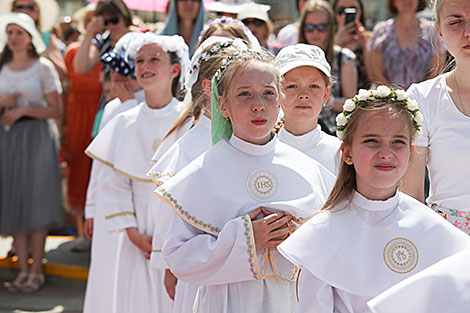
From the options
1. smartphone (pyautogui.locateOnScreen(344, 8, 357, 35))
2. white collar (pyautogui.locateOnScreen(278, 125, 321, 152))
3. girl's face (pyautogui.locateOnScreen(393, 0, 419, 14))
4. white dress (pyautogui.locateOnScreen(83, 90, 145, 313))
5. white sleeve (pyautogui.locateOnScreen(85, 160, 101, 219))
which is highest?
girl's face (pyautogui.locateOnScreen(393, 0, 419, 14))

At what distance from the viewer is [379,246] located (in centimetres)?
255

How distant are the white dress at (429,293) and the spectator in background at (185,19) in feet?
14.7

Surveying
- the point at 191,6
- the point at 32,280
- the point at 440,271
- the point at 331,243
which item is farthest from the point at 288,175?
the point at 32,280

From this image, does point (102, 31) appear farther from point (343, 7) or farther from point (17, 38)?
point (343, 7)

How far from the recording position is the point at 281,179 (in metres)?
3.00

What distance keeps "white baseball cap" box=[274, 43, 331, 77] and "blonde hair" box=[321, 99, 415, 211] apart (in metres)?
0.87

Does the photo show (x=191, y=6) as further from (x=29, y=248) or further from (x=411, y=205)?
(x=411, y=205)

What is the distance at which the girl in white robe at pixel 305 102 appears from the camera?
3.53 m

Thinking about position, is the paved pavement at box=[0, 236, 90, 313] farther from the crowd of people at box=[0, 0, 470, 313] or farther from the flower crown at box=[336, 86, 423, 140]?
the flower crown at box=[336, 86, 423, 140]

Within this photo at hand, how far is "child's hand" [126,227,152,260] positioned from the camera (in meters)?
4.26

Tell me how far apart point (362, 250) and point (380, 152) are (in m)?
0.36

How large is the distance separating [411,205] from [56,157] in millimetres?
5101

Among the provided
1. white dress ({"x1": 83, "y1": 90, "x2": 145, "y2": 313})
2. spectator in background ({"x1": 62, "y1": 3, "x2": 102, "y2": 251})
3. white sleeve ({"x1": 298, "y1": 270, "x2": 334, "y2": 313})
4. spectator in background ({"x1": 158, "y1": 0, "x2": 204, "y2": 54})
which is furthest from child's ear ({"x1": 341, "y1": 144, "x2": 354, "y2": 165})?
spectator in background ({"x1": 62, "y1": 3, "x2": 102, "y2": 251})

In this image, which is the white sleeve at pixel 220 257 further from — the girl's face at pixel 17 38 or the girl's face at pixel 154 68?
the girl's face at pixel 17 38
